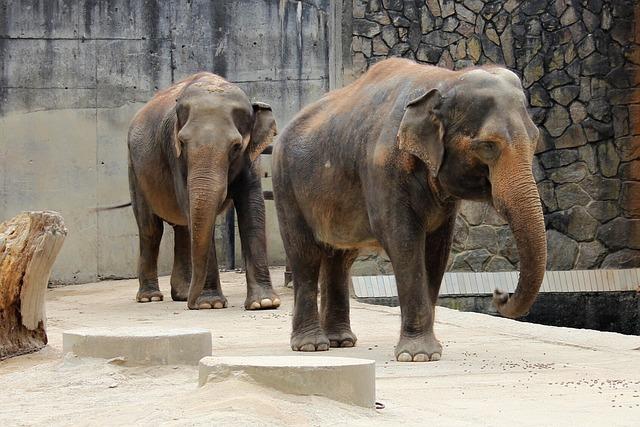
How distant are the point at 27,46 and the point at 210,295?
228 inches

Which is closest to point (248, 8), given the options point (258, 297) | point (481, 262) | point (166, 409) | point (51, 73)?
point (51, 73)

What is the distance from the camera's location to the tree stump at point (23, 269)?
7867mm

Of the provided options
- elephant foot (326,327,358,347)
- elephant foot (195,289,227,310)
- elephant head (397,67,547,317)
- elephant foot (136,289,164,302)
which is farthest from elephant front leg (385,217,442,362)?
elephant foot (136,289,164,302)

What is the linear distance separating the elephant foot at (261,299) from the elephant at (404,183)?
9.42 feet

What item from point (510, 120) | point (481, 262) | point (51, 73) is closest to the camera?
point (510, 120)

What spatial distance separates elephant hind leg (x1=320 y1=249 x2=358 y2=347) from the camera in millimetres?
8430

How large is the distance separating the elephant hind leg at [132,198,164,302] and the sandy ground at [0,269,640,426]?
9.38ft

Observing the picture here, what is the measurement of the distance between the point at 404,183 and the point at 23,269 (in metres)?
2.22

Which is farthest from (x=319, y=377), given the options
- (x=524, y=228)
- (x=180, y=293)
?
(x=180, y=293)

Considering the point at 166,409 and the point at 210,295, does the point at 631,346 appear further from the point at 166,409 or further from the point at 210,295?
the point at 210,295

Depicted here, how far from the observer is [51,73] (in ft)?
53.2

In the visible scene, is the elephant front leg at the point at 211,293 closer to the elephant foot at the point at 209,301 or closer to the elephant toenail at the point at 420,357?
the elephant foot at the point at 209,301

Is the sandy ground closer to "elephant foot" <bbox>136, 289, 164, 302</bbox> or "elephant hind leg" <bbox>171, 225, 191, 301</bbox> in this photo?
"elephant hind leg" <bbox>171, 225, 191, 301</bbox>

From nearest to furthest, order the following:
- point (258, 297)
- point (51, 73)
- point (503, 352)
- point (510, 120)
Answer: point (510, 120)
point (503, 352)
point (258, 297)
point (51, 73)
